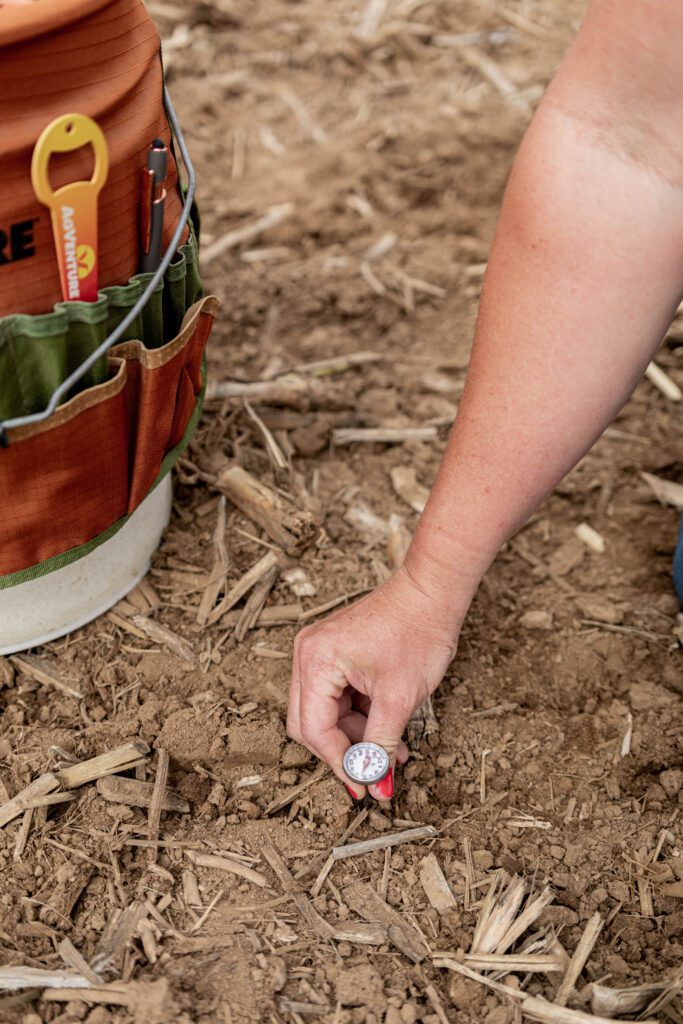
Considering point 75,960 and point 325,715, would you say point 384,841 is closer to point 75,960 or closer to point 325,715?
point 325,715

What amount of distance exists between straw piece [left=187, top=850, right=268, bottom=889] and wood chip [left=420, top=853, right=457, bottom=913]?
281 millimetres

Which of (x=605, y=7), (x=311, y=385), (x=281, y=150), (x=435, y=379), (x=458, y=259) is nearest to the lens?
(x=605, y=7)

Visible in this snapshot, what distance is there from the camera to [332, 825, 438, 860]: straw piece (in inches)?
69.9

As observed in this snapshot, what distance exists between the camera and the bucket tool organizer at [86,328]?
4.60 feet

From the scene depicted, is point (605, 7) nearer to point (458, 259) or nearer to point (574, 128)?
point (574, 128)

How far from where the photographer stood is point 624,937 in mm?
1708

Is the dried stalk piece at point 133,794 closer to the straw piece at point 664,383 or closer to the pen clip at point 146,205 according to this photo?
the pen clip at point 146,205

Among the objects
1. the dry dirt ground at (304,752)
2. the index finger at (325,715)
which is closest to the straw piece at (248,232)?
the dry dirt ground at (304,752)

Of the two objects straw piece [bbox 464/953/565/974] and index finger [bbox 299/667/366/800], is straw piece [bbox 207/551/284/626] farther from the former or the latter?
straw piece [bbox 464/953/565/974]

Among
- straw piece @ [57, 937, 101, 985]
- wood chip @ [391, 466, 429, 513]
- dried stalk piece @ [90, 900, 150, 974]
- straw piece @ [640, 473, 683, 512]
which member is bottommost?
dried stalk piece @ [90, 900, 150, 974]

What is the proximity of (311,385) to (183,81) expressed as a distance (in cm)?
191

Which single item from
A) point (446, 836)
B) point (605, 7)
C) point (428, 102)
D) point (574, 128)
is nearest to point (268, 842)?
point (446, 836)

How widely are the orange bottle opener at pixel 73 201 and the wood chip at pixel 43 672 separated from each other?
83 centimetres

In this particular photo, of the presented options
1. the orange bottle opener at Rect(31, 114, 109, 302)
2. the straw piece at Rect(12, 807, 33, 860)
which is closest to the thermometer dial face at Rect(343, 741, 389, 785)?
the straw piece at Rect(12, 807, 33, 860)
